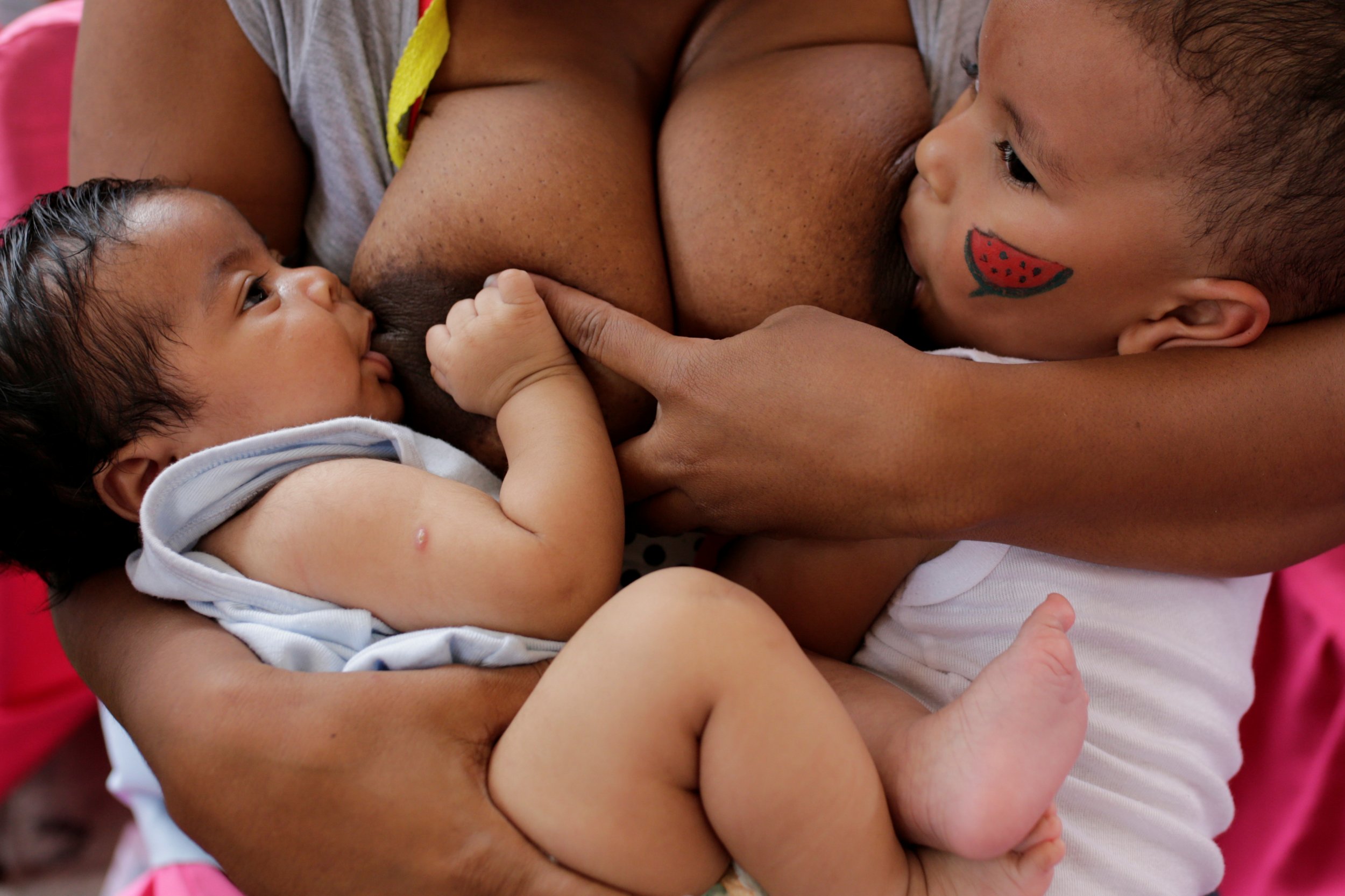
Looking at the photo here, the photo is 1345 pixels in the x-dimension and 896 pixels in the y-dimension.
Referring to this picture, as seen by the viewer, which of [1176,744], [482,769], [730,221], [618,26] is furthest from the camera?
[618,26]

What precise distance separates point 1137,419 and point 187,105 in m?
1.29

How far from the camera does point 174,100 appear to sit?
4.07 feet

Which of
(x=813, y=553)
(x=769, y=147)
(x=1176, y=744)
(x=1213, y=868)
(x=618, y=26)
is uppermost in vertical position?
(x=618, y=26)

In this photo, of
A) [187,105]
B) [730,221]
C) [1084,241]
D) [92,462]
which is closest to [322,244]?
[187,105]

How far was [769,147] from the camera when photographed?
121 cm

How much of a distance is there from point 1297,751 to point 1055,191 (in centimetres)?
110

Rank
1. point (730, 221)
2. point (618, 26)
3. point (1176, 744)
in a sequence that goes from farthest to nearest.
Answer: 1. point (618, 26)
2. point (730, 221)
3. point (1176, 744)

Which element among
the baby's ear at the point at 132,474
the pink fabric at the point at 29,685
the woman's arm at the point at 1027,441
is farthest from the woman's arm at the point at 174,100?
the pink fabric at the point at 29,685

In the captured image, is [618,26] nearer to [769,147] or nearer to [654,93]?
[654,93]

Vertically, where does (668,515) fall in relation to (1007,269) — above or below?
below

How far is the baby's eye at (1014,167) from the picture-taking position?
1.06 meters

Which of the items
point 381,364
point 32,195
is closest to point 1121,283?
point 381,364

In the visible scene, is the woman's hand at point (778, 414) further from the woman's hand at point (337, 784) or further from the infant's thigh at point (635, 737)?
the woman's hand at point (337, 784)

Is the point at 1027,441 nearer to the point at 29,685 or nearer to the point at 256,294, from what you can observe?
the point at 256,294
